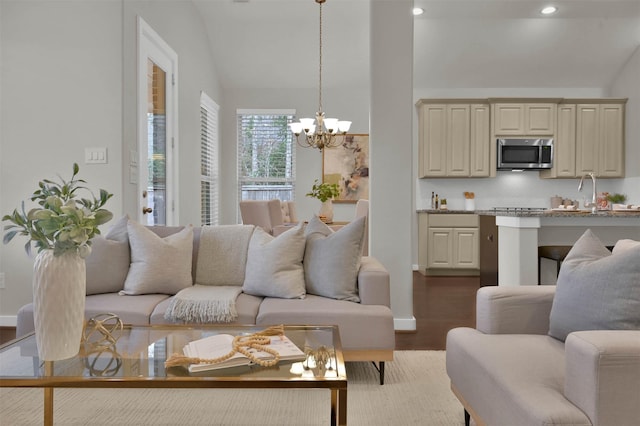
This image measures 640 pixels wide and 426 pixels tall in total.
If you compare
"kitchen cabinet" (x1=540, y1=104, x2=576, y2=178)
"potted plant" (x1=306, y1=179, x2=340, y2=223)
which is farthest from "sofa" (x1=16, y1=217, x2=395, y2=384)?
"kitchen cabinet" (x1=540, y1=104, x2=576, y2=178)

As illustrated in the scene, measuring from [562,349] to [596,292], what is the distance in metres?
0.26

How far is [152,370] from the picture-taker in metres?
1.74

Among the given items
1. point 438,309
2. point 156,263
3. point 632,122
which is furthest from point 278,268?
point 632,122

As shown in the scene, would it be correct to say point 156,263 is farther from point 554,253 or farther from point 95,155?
point 554,253

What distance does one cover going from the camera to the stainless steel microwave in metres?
Answer: 7.08

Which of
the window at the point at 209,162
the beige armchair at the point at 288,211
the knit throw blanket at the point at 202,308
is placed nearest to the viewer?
the knit throw blanket at the point at 202,308

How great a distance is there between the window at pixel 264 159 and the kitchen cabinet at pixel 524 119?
3080 millimetres

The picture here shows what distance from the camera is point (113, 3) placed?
3.93 meters

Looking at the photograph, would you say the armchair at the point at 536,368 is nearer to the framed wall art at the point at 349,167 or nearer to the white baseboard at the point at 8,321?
the white baseboard at the point at 8,321

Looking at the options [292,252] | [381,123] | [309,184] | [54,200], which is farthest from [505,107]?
[54,200]

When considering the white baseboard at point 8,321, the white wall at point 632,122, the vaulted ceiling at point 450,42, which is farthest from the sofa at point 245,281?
the white wall at point 632,122

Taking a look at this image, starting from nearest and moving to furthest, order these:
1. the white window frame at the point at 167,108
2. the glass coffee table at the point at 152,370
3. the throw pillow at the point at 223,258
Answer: the glass coffee table at the point at 152,370, the throw pillow at the point at 223,258, the white window frame at the point at 167,108

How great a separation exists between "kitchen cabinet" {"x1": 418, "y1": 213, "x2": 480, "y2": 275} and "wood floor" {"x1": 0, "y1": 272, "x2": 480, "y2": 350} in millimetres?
209

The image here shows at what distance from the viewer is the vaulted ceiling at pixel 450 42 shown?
6301 mm
